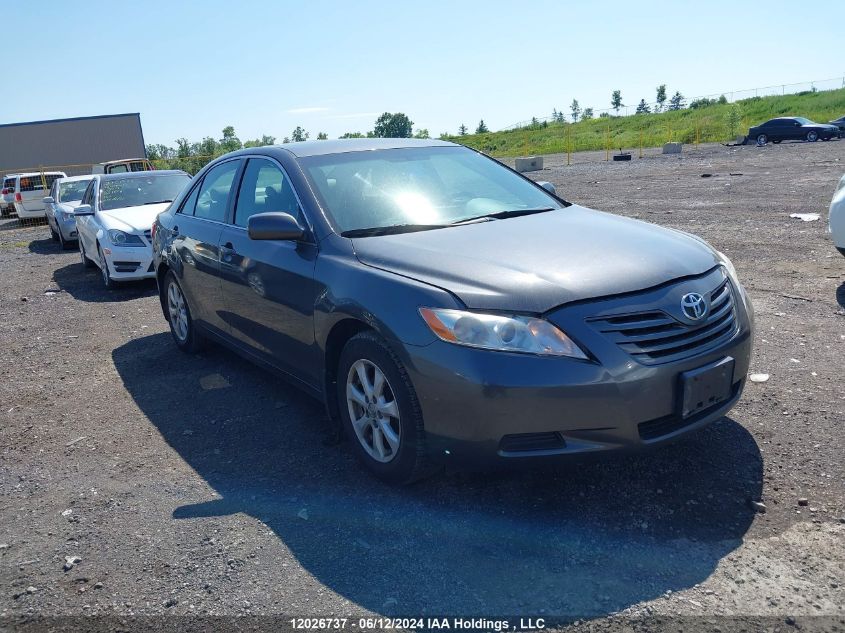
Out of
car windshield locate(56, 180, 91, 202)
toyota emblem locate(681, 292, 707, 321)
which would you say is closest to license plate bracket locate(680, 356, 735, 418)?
toyota emblem locate(681, 292, 707, 321)

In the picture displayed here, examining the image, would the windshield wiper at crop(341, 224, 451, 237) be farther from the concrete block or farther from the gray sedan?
the concrete block

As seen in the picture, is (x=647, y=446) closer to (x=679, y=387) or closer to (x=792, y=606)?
(x=679, y=387)

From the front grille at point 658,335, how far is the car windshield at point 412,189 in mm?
1422

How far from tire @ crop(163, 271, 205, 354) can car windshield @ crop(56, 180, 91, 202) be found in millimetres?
11677

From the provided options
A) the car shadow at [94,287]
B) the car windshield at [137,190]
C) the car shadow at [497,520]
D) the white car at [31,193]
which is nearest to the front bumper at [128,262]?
the car shadow at [94,287]

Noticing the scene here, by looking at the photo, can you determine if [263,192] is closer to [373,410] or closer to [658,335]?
[373,410]

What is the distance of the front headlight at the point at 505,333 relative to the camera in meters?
3.13

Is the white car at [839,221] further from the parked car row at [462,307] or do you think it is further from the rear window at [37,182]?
the rear window at [37,182]

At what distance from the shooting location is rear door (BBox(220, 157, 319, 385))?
4254mm

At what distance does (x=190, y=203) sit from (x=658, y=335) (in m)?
4.30

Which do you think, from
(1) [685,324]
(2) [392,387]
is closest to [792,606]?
(1) [685,324]

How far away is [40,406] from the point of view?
5.57m

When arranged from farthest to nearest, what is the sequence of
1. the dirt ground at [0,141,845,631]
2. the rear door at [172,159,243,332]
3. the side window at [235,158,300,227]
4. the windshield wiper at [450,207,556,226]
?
the rear door at [172,159,243,332]
the side window at [235,158,300,227]
the windshield wiper at [450,207,556,226]
the dirt ground at [0,141,845,631]

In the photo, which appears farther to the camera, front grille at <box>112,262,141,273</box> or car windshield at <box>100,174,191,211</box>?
car windshield at <box>100,174,191,211</box>
